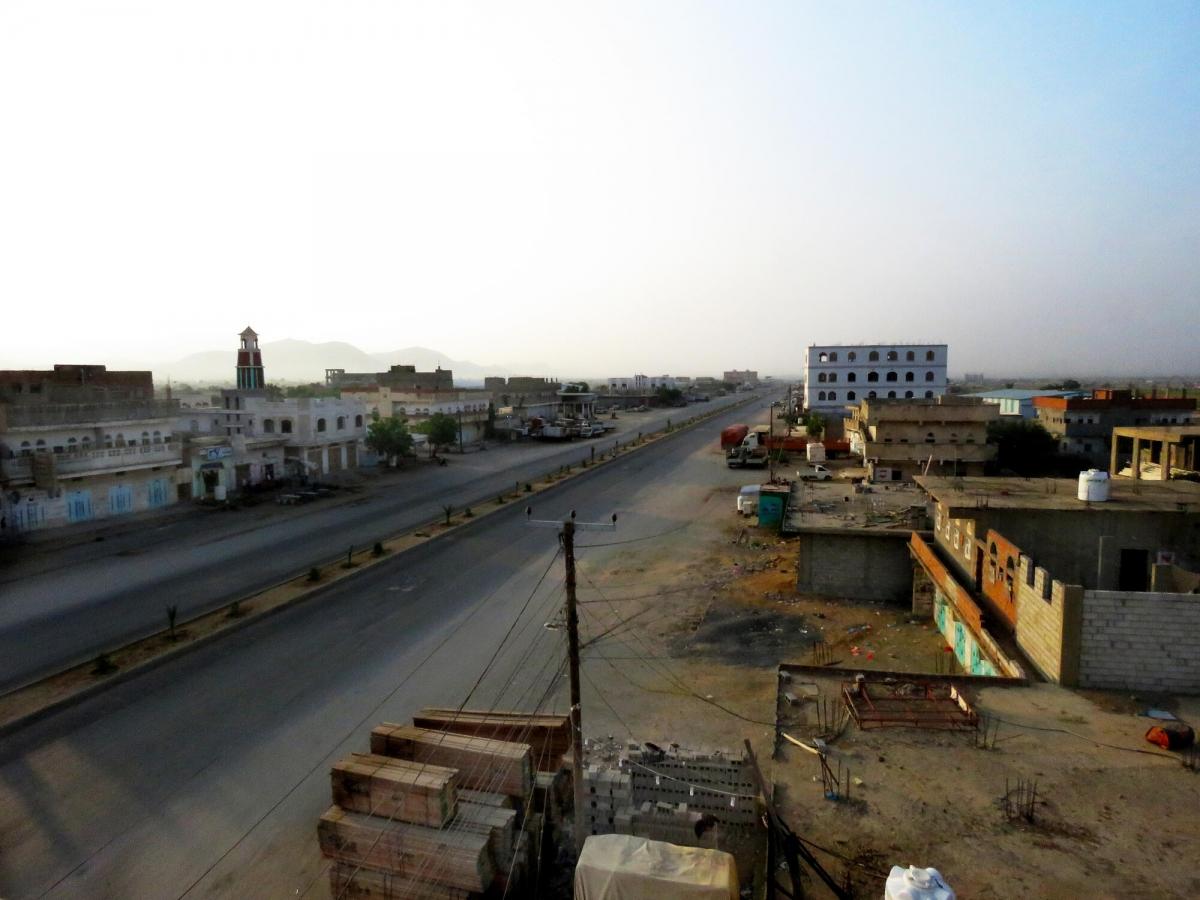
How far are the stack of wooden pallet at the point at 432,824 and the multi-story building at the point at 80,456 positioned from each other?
29.5 metres

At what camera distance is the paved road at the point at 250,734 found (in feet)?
30.8

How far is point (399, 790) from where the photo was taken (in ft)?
27.0

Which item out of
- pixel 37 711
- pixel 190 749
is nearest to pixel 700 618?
pixel 190 749


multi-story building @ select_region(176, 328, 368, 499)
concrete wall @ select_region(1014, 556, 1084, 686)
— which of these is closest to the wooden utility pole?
concrete wall @ select_region(1014, 556, 1084, 686)

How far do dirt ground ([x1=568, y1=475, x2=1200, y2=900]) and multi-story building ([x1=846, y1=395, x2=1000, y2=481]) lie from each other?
74.8ft

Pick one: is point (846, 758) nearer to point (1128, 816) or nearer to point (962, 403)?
point (1128, 816)

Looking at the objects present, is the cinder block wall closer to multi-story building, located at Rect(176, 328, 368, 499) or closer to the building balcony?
the building balcony

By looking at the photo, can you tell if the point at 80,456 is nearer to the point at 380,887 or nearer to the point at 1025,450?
the point at 380,887

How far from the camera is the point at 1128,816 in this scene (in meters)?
7.95

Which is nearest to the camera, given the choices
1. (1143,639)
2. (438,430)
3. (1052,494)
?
(1143,639)

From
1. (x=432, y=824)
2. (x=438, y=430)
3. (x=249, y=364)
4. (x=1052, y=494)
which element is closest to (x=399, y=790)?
(x=432, y=824)

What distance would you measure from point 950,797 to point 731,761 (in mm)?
2545

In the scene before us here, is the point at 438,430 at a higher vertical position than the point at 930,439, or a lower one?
lower

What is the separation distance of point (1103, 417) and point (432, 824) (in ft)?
191
